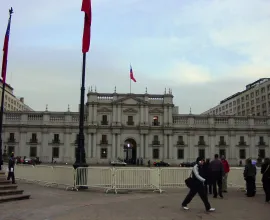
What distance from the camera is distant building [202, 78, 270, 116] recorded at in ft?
294

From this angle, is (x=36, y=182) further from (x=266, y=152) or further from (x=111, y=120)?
(x=266, y=152)

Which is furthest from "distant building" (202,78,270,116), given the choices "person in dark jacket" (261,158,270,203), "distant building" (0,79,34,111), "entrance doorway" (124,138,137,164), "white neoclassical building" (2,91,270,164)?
"person in dark jacket" (261,158,270,203)

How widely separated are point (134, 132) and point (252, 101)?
157ft

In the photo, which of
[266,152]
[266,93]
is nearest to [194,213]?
[266,152]

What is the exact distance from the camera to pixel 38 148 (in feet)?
213

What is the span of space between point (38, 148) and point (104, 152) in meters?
13.3

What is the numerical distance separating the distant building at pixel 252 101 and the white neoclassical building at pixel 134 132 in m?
23.7

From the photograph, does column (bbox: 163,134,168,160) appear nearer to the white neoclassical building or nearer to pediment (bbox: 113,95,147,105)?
the white neoclassical building

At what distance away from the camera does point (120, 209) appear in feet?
33.1

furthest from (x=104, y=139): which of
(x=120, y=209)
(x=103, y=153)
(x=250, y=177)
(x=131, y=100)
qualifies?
(x=120, y=209)

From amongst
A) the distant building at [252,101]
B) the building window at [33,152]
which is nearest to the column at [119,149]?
the building window at [33,152]

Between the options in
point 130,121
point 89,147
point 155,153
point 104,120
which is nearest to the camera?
point 89,147

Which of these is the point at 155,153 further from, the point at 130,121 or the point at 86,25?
the point at 86,25

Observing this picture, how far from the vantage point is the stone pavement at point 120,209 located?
8938mm
